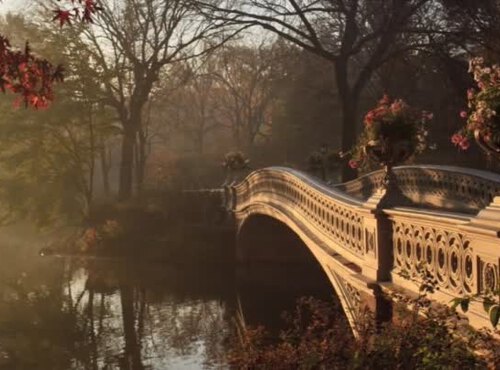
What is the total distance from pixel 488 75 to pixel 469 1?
41.7ft

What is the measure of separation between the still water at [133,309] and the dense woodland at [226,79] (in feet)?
17.1

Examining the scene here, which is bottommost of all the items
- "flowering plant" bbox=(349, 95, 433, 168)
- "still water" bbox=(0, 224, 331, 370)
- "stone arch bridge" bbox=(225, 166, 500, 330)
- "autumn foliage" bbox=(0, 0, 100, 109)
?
"still water" bbox=(0, 224, 331, 370)

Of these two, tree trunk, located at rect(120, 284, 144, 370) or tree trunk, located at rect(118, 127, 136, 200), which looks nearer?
tree trunk, located at rect(120, 284, 144, 370)

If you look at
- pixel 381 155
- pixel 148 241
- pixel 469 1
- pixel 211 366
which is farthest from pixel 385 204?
pixel 148 241

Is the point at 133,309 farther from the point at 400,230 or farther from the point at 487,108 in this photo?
the point at 487,108

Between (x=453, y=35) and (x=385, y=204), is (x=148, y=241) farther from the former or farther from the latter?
(x=385, y=204)

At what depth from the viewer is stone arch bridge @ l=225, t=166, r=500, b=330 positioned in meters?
5.30

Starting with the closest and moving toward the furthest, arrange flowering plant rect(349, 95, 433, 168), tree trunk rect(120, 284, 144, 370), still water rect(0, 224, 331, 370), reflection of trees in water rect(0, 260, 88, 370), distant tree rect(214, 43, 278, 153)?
flowering plant rect(349, 95, 433, 168) < tree trunk rect(120, 284, 144, 370) < reflection of trees in water rect(0, 260, 88, 370) < still water rect(0, 224, 331, 370) < distant tree rect(214, 43, 278, 153)

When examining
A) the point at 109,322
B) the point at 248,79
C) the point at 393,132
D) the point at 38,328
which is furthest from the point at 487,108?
the point at 248,79

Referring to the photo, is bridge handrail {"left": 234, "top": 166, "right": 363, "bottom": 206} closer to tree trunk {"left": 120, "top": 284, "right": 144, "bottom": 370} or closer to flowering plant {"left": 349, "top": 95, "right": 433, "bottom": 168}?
flowering plant {"left": 349, "top": 95, "right": 433, "bottom": 168}

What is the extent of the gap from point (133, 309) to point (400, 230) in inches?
461

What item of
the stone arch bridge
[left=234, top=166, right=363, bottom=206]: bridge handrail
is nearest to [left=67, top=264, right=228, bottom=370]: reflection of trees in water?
the stone arch bridge

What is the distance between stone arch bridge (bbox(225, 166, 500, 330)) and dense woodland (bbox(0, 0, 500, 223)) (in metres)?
2.74

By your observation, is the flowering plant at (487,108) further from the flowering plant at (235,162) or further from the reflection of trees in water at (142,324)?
the flowering plant at (235,162)
